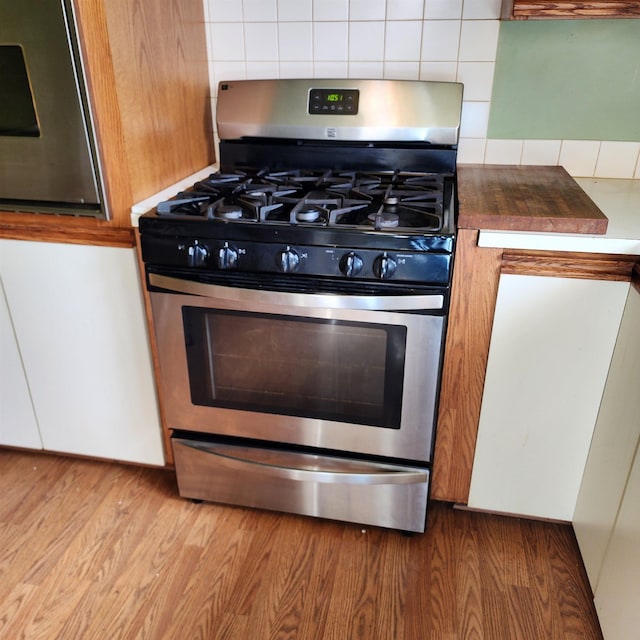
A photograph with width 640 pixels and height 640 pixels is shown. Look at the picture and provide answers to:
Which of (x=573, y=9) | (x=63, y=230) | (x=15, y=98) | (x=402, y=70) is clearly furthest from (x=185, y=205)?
(x=573, y=9)

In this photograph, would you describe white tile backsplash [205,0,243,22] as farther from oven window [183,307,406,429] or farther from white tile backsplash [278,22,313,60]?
oven window [183,307,406,429]

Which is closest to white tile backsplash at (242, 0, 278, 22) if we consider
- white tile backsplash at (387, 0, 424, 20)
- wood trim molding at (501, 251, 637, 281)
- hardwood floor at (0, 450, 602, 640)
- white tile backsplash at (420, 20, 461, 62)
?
white tile backsplash at (387, 0, 424, 20)

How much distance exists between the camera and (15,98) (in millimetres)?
1334

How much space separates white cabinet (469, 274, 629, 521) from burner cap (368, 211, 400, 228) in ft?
0.92

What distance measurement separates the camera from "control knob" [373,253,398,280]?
3.94 ft

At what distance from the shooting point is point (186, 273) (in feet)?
4.44

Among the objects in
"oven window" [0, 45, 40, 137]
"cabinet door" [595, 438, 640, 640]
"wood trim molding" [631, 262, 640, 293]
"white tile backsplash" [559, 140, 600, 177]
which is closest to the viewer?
"cabinet door" [595, 438, 640, 640]

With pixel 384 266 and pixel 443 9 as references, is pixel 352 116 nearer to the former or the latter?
pixel 443 9

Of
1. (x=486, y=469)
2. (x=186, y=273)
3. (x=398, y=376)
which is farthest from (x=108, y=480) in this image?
(x=486, y=469)

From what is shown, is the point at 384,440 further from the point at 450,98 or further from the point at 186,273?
the point at 450,98

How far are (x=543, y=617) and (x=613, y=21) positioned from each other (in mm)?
1560

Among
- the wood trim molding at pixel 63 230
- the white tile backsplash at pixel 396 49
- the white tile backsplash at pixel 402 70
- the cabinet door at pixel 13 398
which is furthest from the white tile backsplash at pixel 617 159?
the cabinet door at pixel 13 398

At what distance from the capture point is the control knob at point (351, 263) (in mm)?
1213

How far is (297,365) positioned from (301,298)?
20cm
